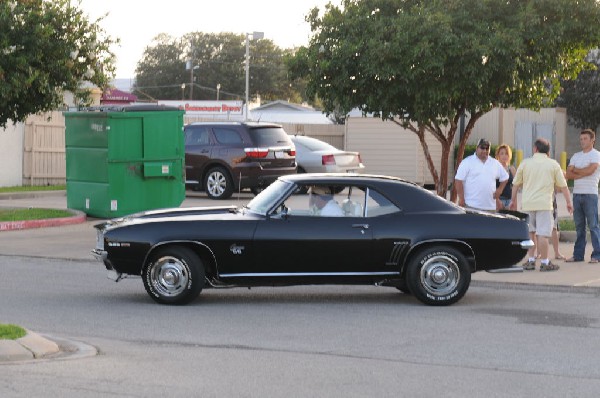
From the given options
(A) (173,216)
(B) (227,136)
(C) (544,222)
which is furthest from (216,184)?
(A) (173,216)

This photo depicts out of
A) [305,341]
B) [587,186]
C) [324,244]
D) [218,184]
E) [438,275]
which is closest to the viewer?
[305,341]

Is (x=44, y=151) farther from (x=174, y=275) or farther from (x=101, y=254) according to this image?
(x=174, y=275)

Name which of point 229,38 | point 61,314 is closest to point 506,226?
point 61,314

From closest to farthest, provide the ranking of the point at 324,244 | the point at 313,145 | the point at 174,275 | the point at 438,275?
the point at 174,275 → the point at 324,244 → the point at 438,275 → the point at 313,145

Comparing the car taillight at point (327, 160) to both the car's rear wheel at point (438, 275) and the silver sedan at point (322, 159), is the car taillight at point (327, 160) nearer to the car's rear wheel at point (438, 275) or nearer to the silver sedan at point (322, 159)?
the silver sedan at point (322, 159)

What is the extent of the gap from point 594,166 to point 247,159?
12135 mm

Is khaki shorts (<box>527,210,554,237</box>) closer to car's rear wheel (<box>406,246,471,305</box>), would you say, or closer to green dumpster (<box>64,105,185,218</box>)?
car's rear wheel (<box>406,246,471,305</box>)

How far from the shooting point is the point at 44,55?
22125 mm

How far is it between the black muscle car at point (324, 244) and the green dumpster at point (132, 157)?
27.5ft

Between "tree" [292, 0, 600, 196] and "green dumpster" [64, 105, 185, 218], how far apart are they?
9.09 feet

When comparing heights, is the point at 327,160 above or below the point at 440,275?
above

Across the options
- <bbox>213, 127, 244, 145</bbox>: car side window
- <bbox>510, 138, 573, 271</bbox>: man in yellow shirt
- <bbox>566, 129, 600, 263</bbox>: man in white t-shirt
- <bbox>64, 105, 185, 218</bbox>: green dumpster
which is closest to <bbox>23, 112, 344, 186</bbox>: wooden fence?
<bbox>213, 127, 244, 145</bbox>: car side window

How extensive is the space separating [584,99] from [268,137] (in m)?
23.3

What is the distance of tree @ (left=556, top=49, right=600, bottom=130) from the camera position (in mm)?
47094
